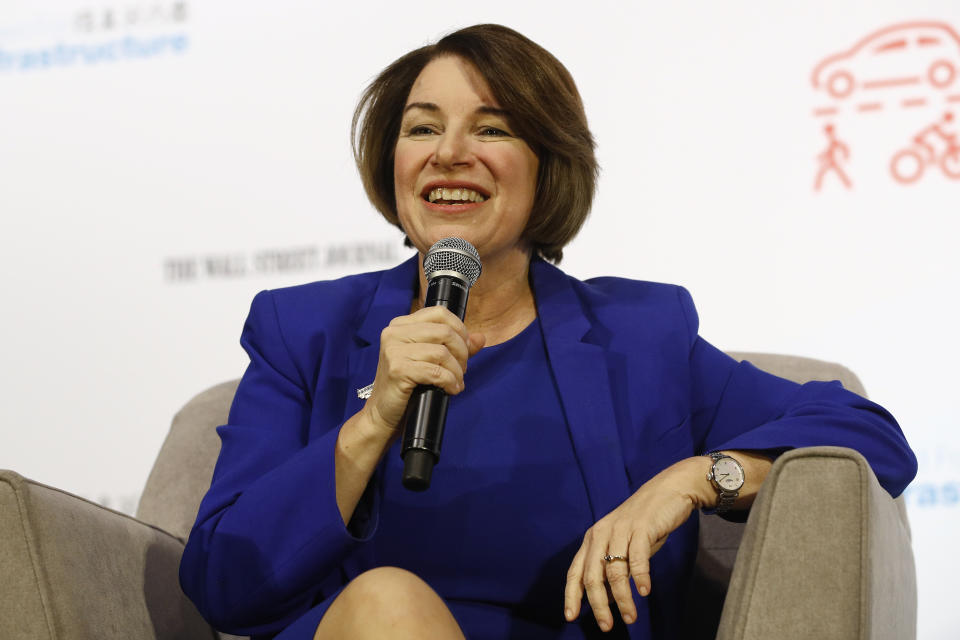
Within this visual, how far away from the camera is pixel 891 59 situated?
2.15m

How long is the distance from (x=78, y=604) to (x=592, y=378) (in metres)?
0.73

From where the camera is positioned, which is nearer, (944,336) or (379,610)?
(379,610)

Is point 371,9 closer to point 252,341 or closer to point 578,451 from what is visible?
point 252,341

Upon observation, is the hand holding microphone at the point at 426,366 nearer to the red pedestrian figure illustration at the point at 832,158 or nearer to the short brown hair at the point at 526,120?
the short brown hair at the point at 526,120

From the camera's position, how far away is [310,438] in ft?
4.67

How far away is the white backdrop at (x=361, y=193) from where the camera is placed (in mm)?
2104

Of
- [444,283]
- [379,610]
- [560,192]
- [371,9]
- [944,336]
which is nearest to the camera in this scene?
[379,610]

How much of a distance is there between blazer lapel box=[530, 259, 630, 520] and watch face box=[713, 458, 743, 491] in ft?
0.58

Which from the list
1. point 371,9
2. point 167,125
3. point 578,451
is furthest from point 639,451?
point 167,125

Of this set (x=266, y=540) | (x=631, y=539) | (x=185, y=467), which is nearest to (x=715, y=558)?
(x=631, y=539)

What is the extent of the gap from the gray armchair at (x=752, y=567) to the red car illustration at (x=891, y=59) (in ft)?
3.75

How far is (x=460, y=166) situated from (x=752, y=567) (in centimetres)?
72

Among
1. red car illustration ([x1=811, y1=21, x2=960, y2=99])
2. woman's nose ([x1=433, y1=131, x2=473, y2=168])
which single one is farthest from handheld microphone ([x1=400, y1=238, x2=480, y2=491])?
red car illustration ([x1=811, y1=21, x2=960, y2=99])

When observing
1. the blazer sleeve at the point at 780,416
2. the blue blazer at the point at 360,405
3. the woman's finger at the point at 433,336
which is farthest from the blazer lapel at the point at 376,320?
the blazer sleeve at the point at 780,416
